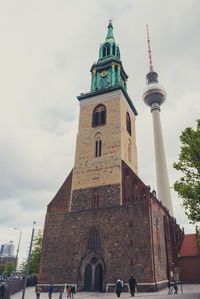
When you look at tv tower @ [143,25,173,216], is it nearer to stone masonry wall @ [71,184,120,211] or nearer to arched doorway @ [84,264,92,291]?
stone masonry wall @ [71,184,120,211]

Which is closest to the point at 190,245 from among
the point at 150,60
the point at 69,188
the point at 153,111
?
the point at 69,188

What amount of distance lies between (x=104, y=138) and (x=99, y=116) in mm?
4126

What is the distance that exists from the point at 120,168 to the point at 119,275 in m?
11.0

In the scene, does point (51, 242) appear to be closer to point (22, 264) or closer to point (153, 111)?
point (22, 264)

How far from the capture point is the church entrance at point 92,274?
2231cm

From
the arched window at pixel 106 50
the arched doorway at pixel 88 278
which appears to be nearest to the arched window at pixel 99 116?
the arched window at pixel 106 50

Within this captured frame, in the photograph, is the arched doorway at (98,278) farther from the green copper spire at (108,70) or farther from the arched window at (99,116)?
the green copper spire at (108,70)

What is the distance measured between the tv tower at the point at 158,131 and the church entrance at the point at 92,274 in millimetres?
37567

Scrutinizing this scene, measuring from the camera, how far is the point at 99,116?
33031mm

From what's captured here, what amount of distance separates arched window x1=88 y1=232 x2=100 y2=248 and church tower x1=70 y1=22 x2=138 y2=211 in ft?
10.4

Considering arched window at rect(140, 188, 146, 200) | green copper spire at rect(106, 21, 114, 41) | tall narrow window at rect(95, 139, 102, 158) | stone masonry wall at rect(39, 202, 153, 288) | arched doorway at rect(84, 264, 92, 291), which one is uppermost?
green copper spire at rect(106, 21, 114, 41)

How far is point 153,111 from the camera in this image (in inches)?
2923

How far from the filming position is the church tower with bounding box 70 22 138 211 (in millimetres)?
26953

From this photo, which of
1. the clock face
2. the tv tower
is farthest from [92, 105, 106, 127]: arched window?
the tv tower
